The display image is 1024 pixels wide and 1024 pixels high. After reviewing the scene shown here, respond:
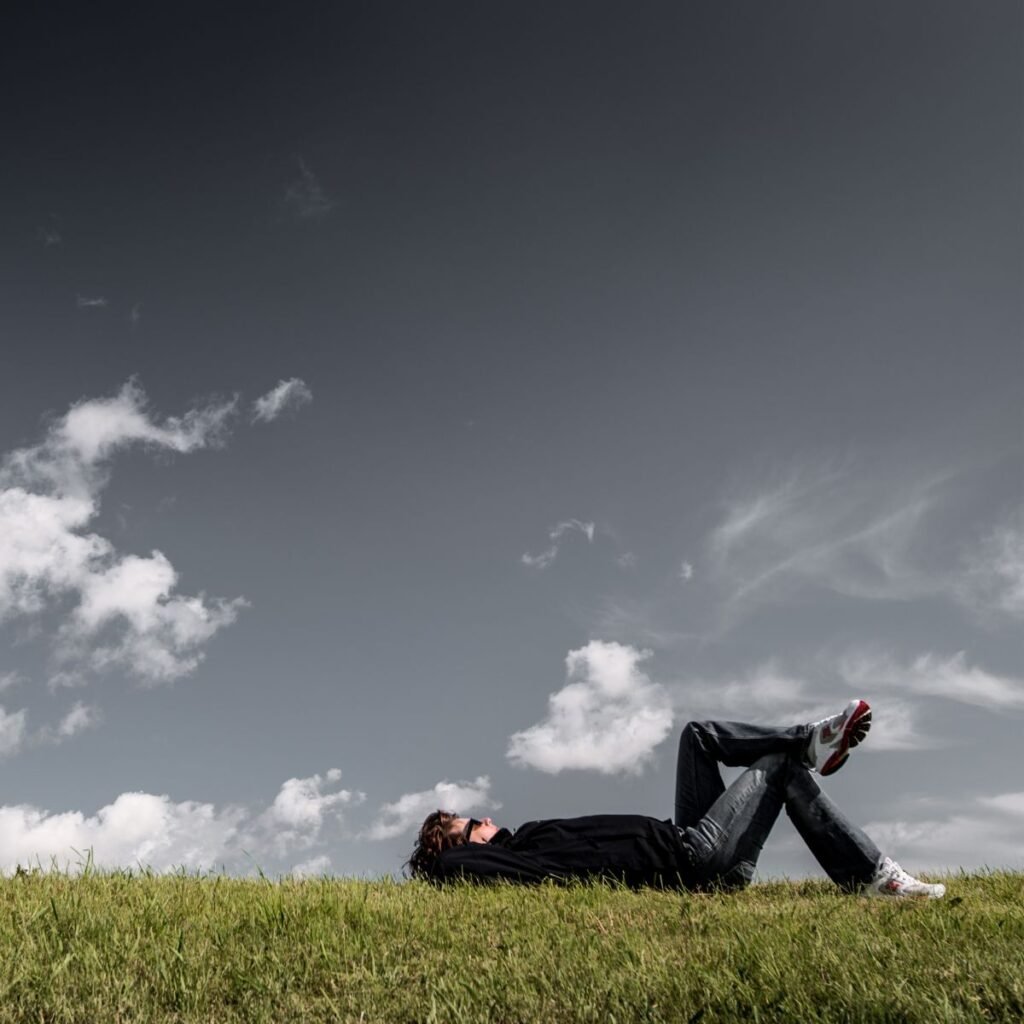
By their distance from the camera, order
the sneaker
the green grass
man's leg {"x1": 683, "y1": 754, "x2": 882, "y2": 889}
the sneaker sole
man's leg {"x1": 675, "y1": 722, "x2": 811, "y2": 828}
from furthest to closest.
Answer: man's leg {"x1": 675, "y1": 722, "x2": 811, "y2": 828}
man's leg {"x1": 683, "y1": 754, "x2": 882, "y2": 889}
the sneaker sole
the sneaker
the green grass

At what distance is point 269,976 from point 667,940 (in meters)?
2.21

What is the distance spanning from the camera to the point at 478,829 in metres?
8.41

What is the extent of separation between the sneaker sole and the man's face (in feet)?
9.96

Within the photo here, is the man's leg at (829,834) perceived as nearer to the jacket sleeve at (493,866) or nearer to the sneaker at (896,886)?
the sneaker at (896,886)

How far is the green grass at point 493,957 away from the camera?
4020 mm

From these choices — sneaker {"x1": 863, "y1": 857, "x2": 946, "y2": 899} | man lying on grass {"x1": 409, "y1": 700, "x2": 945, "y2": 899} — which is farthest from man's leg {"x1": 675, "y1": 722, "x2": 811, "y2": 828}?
sneaker {"x1": 863, "y1": 857, "x2": 946, "y2": 899}

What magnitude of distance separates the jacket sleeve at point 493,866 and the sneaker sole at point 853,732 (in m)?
2.35

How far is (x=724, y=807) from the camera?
295 inches

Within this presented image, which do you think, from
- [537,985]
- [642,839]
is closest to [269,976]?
[537,985]

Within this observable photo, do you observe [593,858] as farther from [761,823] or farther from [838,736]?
[838,736]

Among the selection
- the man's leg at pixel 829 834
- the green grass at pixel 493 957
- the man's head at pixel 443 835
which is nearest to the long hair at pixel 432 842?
the man's head at pixel 443 835

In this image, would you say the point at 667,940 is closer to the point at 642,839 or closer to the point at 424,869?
the point at 642,839

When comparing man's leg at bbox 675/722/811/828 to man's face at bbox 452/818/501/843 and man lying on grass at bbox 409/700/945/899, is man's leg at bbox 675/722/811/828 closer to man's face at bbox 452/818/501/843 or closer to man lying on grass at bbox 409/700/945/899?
man lying on grass at bbox 409/700/945/899

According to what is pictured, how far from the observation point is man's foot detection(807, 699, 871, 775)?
7.21 metres
